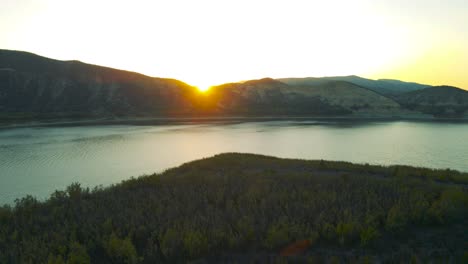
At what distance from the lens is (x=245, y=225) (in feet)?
35.1

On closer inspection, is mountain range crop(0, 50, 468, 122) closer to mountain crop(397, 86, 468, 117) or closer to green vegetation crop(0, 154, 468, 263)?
mountain crop(397, 86, 468, 117)

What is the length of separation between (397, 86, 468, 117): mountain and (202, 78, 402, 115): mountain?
1327cm

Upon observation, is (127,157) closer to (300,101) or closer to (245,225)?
(245,225)

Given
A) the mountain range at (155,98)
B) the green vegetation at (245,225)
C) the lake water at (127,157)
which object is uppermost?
the mountain range at (155,98)

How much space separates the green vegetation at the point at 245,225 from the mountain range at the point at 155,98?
115774 millimetres

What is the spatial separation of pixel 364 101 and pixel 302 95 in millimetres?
34854

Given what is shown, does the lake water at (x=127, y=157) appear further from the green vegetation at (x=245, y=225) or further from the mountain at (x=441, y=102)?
the mountain at (x=441, y=102)

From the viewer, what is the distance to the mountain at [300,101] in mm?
164125

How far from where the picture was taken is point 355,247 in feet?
32.9

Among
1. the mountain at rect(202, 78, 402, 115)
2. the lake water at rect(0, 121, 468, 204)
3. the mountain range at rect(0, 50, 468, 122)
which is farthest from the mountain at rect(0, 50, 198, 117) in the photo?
the lake water at rect(0, 121, 468, 204)

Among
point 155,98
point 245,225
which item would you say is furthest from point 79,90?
point 245,225

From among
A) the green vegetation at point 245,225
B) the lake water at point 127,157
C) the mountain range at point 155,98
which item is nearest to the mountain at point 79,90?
the mountain range at point 155,98

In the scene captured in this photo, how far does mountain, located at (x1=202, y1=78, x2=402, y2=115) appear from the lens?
164125 mm

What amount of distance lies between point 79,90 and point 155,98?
3484cm
